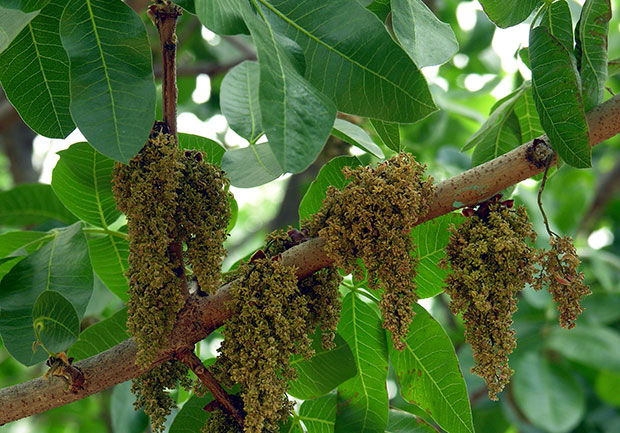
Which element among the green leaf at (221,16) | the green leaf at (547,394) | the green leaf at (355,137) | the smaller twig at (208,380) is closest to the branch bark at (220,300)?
the smaller twig at (208,380)

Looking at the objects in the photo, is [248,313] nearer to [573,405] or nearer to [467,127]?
[573,405]

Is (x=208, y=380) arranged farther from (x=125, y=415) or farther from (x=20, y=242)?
(x=125, y=415)

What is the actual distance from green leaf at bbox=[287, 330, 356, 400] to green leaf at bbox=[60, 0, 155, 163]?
483 mm

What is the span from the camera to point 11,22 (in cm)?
93

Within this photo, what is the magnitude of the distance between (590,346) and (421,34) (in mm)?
2117

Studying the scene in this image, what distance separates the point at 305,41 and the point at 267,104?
20 centimetres

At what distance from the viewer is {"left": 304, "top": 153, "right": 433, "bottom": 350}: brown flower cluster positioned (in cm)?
94

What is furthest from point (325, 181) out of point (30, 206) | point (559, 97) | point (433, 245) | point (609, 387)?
point (609, 387)

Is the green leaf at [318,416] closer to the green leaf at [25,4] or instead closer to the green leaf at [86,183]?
the green leaf at [86,183]

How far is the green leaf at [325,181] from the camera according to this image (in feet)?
4.02

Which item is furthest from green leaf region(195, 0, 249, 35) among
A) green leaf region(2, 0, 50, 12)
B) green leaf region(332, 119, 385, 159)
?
green leaf region(332, 119, 385, 159)

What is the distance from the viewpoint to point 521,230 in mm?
983

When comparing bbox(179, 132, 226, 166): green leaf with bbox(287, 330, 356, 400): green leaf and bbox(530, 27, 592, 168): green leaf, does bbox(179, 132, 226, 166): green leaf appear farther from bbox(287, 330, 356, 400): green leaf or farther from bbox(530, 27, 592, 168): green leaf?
bbox(530, 27, 592, 168): green leaf

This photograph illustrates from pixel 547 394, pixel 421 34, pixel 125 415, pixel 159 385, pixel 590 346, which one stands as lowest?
pixel 547 394
